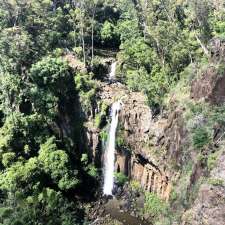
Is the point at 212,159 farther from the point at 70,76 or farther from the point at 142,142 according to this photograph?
the point at 70,76

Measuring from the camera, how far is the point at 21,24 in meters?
46.3

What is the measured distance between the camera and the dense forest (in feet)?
112

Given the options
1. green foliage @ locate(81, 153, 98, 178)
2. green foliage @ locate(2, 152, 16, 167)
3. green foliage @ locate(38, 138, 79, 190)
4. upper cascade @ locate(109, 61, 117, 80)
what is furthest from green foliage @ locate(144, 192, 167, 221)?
upper cascade @ locate(109, 61, 117, 80)

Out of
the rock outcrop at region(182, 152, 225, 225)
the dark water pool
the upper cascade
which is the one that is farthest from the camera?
the upper cascade

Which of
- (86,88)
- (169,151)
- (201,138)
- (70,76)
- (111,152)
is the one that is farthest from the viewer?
(70,76)

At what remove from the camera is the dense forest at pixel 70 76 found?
34.2 m

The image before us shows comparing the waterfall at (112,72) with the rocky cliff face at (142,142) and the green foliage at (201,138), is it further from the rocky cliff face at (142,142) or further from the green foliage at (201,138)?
the green foliage at (201,138)

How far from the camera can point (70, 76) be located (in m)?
41.9

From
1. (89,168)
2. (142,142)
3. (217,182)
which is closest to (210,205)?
(217,182)

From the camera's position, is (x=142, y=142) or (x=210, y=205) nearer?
(x=210, y=205)

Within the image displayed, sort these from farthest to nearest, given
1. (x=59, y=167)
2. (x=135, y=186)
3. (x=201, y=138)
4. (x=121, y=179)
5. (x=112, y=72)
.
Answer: (x=112, y=72)
(x=121, y=179)
(x=135, y=186)
(x=59, y=167)
(x=201, y=138)

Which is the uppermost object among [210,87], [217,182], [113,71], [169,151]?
[210,87]

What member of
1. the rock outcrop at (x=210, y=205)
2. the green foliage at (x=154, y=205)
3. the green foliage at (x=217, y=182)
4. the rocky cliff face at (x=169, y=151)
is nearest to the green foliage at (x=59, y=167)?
the rocky cliff face at (x=169, y=151)

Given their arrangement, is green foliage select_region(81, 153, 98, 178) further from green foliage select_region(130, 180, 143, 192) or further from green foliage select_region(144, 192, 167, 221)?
green foliage select_region(144, 192, 167, 221)
